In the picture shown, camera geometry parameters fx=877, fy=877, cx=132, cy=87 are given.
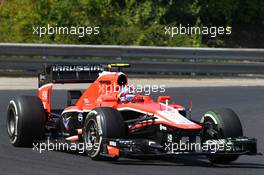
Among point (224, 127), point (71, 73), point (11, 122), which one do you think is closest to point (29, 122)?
point (11, 122)

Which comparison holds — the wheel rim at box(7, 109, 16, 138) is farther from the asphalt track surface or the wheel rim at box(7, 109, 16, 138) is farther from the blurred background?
the blurred background

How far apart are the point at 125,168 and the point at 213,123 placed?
4.52ft

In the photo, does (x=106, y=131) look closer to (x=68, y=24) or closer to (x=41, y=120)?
(x=41, y=120)

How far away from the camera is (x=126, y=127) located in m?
11.0

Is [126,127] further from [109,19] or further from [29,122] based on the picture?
[109,19]

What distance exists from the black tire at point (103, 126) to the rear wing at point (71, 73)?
5.86 feet

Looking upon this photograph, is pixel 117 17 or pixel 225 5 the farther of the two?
pixel 225 5

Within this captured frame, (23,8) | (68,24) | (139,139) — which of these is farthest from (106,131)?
(23,8)

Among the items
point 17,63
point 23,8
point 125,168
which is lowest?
point 125,168

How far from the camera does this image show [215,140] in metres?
10.8

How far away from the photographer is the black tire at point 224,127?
10.8 meters

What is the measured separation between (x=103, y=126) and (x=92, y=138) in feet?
1.32

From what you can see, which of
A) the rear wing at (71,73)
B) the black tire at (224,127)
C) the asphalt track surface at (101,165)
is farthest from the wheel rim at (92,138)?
the rear wing at (71,73)

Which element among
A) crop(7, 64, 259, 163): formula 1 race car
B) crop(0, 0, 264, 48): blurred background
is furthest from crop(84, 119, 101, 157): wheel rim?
crop(0, 0, 264, 48): blurred background
